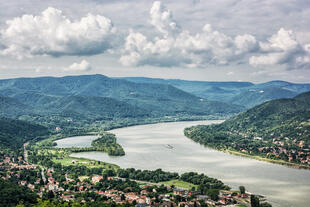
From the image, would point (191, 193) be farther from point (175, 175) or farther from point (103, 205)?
point (103, 205)

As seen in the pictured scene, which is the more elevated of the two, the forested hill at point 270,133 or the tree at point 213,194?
the forested hill at point 270,133

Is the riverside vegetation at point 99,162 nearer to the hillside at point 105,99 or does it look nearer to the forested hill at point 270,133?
the forested hill at point 270,133

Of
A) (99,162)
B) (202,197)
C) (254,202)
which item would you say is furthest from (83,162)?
(254,202)

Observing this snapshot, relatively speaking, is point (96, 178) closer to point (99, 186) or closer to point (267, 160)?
point (99, 186)

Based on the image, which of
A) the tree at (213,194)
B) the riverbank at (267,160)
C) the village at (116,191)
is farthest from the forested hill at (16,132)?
the tree at (213,194)

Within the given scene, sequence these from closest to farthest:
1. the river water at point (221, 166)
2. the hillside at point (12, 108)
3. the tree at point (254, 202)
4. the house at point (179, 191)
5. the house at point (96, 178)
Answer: the tree at point (254, 202) < the house at point (179, 191) < the river water at point (221, 166) < the house at point (96, 178) < the hillside at point (12, 108)

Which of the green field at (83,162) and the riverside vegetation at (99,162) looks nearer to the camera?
the riverside vegetation at (99,162)
